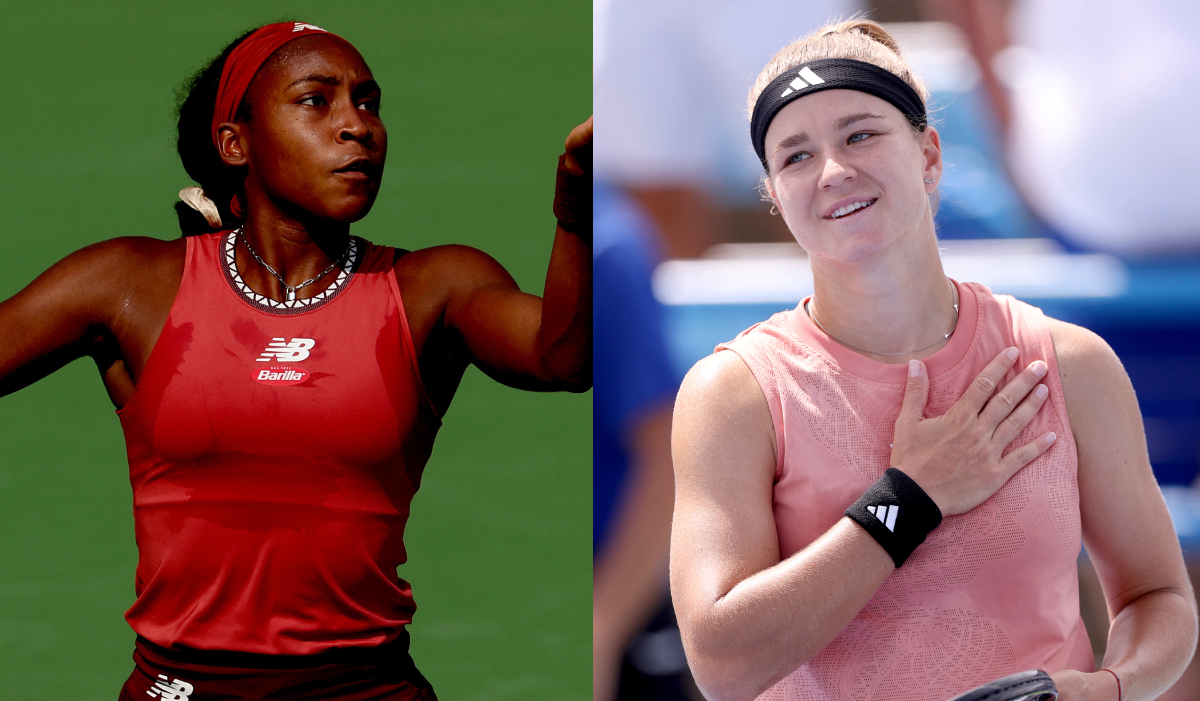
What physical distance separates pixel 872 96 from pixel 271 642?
1339mm

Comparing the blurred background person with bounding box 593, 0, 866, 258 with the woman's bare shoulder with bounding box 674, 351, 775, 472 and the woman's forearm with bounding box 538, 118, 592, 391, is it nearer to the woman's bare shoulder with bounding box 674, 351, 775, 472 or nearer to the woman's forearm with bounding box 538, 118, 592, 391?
the woman's forearm with bounding box 538, 118, 592, 391

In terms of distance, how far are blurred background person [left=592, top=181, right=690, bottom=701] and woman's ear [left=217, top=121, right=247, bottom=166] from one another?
0.70 m

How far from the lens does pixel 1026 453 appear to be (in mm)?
1455

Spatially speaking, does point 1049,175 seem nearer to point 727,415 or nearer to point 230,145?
point 727,415

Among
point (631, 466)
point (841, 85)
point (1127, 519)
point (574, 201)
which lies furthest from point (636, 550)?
point (841, 85)

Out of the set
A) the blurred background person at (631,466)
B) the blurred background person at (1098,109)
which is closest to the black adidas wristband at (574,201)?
the blurred background person at (631,466)

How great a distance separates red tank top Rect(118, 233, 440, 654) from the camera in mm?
1836

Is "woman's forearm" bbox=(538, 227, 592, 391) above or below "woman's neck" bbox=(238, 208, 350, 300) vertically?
below

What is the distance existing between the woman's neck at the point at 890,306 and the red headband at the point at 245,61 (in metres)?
1.12

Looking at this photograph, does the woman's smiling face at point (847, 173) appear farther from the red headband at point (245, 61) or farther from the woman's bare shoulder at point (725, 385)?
the red headband at point (245, 61)

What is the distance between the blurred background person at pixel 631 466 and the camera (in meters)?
2.17

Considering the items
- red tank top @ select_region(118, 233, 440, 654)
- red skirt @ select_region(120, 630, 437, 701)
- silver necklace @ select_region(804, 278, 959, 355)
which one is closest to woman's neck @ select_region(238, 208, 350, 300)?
red tank top @ select_region(118, 233, 440, 654)

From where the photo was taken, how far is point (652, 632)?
2180 mm

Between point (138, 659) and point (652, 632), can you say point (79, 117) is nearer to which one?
point (138, 659)
